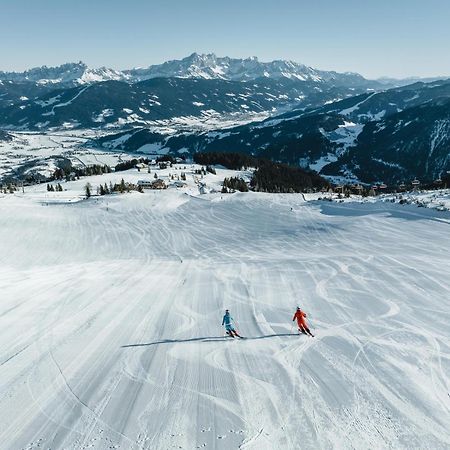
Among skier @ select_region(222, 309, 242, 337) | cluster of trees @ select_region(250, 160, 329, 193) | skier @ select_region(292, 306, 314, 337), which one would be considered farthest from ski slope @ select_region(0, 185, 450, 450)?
cluster of trees @ select_region(250, 160, 329, 193)

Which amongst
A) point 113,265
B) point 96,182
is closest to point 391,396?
point 113,265

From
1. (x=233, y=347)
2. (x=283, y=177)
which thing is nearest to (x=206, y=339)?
(x=233, y=347)

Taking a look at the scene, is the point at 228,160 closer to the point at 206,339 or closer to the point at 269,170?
the point at 269,170

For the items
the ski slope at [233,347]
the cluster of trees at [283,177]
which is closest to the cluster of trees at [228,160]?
the cluster of trees at [283,177]

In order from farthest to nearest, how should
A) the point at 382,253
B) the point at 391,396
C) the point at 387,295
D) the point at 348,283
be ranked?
the point at 382,253
the point at 348,283
the point at 387,295
the point at 391,396

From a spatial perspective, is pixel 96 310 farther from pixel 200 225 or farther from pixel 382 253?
pixel 200 225

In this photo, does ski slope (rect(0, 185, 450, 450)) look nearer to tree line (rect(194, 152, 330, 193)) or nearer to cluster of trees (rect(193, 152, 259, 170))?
tree line (rect(194, 152, 330, 193))

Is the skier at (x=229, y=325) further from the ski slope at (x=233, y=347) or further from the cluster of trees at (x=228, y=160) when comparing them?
the cluster of trees at (x=228, y=160)
